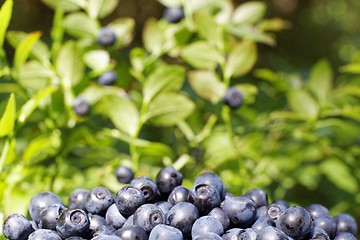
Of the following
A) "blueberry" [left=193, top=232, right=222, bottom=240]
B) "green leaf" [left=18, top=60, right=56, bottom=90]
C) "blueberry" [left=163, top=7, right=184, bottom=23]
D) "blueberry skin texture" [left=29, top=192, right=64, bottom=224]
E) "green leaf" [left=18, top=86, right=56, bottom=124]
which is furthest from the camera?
"blueberry" [left=163, top=7, right=184, bottom=23]

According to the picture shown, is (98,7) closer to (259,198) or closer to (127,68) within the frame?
(127,68)

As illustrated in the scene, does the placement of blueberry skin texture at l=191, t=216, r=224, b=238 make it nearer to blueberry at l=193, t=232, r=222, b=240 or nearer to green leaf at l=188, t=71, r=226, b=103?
blueberry at l=193, t=232, r=222, b=240

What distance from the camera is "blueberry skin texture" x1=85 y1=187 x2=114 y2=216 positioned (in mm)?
607

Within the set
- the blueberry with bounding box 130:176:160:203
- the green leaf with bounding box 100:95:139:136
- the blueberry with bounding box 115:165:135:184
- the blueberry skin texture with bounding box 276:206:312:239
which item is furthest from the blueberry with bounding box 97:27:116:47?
the blueberry skin texture with bounding box 276:206:312:239

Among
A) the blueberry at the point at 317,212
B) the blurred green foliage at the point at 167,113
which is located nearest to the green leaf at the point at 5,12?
the blurred green foliage at the point at 167,113

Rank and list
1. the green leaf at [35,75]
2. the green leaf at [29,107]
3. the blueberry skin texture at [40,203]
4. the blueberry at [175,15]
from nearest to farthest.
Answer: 1. the blueberry skin texture at [40,203]
2. the green leaf at [29,107]
3. the green leaf at [35,75]
4. the blueberry at [175,15]

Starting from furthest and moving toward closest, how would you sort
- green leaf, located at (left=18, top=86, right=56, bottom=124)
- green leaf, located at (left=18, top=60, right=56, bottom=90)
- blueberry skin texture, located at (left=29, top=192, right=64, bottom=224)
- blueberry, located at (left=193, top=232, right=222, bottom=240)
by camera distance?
green leaf, located at (left=18, top=60, right=56, bottom=90)
green leaf, located at (left=18, top=86, right=56, bottom=124)
blueberry skin texture, located at (left=29, top=192, right=64, bottom=224)
blueberry, located at (left=193, top=232, right=222, bottom=240)

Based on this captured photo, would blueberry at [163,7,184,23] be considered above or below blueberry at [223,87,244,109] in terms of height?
above

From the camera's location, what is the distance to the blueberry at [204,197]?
589 mm

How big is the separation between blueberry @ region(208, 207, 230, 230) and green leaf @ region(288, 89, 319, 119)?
0.36 metres

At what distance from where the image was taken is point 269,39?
87 centimetres

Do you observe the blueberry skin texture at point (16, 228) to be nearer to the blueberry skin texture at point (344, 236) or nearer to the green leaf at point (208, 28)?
the blueberry skin texture at point (344, 236)

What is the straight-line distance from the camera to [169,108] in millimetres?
825

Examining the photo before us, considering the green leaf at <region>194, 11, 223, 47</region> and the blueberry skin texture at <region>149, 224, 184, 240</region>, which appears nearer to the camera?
the blueberry skin texture at <region>149, 224, 184, 240</region>
